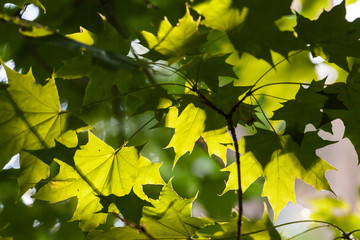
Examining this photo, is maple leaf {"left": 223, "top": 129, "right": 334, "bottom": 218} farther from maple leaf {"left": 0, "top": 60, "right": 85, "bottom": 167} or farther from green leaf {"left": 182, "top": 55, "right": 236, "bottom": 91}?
maple leaf {"left": 0, "top": 60, "right": 85, "bottom": 167}

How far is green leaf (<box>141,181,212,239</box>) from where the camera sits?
119 cm

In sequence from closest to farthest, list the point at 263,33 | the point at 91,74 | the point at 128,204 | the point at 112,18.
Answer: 1. the point at 263,33
2. the point at 91,74
3. the point at 128,204
4. the point at 112,18

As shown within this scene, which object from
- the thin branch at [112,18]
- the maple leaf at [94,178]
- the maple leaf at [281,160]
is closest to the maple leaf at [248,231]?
the maple leaf at [281,160]

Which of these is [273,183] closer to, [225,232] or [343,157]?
[225,232]


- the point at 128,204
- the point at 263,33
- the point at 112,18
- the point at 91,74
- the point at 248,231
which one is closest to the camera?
the point at 263,33

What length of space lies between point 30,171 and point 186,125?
0.47 m

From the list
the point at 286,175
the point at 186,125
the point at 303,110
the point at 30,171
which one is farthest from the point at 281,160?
the point at 30,171

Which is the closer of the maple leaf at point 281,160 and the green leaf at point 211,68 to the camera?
the green leaf at point 211,68

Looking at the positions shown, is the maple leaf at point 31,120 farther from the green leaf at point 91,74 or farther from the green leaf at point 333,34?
the green leaf at point 333,34

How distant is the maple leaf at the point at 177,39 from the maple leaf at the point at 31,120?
351mm

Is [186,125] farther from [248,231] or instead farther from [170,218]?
[248,231]

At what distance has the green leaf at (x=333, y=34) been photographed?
1002 mm

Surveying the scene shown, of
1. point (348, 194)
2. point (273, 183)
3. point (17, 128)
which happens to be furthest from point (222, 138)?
point (348, 194)

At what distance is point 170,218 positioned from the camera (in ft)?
3.93
